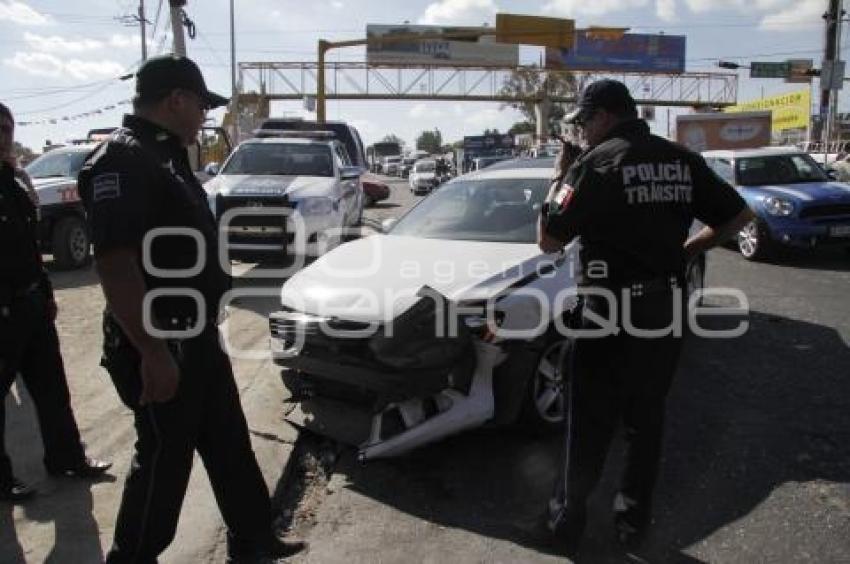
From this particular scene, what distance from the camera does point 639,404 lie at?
3109 millimetres

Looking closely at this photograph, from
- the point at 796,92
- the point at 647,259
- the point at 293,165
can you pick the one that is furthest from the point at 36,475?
the point at 796,92

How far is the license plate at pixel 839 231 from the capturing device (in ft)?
33.6

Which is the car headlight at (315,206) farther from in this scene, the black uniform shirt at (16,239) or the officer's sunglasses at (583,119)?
the officer's sunglasses at (583,119)

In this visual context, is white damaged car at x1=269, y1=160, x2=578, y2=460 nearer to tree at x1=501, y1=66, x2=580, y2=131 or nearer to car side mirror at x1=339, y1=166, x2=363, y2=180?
car side mirror at x1=339, y1=166, x2=363, y2=180

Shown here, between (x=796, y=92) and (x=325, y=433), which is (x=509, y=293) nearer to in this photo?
(x=325, y=433)

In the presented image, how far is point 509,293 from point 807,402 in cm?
229

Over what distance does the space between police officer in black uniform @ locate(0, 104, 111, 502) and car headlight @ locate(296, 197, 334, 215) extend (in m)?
5.12

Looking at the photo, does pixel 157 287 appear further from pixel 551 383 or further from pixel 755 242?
pixel 755 242

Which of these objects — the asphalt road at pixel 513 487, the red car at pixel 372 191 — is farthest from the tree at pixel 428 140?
the asphalt road at pixel 513 487

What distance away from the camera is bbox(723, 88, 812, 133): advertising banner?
38.6 meters

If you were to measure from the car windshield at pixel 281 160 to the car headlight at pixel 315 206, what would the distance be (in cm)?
96

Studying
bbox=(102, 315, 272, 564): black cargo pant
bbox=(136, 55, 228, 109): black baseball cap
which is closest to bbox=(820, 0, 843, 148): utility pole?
bbox=(136, 55, 228, 109): black baseball cap

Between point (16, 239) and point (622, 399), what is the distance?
2.92 m

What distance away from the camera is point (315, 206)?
936 cm
